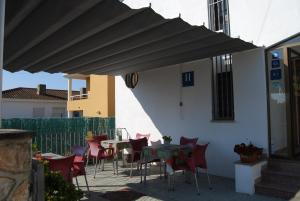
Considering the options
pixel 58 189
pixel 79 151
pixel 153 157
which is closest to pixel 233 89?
pixel 153 157

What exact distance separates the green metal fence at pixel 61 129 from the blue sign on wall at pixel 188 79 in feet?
14.2

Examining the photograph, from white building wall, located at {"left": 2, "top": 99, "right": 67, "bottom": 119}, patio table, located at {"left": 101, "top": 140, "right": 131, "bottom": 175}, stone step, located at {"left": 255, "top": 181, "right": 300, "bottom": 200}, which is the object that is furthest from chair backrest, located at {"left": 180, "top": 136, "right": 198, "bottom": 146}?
white building wall, located at {"left": 2, "top": 99, "right": 67, "bottom": 119}

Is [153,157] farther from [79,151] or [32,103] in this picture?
[32,103]

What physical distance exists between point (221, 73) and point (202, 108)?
3.51 feet

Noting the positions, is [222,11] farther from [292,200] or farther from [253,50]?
[292,200]

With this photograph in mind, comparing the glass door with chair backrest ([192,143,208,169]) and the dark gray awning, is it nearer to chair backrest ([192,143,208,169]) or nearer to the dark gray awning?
the dark gray awning

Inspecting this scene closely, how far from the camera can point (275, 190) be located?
5.88 meters

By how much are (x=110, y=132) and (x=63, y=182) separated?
26.5 feet

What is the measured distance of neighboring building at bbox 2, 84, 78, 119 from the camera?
30281 mm

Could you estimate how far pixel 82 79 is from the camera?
26.7m

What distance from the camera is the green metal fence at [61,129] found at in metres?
9.79

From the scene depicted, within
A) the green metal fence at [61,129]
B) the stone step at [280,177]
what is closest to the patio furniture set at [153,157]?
the stone step at [280,177]

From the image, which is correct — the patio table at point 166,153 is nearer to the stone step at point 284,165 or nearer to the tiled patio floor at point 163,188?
the tiled patio floor at point 163,188

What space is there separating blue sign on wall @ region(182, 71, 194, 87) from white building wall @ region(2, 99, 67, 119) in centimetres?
2517
